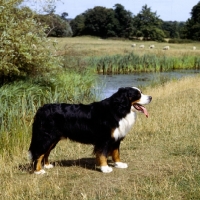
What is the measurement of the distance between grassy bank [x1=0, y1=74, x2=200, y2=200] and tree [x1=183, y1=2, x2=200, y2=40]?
6212 cm

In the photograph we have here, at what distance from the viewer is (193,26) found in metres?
69.2

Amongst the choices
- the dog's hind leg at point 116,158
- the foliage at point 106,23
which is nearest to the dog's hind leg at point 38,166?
the dog's hind leg at point 116,158

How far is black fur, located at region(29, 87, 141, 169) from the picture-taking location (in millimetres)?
5820

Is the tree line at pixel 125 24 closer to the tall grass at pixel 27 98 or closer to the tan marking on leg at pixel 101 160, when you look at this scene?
the tall grass at pixel 27 98

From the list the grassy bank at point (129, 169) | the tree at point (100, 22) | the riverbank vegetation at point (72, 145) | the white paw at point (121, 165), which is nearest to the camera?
the grassy bank at point (129, 169)

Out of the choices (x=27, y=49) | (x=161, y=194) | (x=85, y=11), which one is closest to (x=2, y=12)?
(x=27, y=49)

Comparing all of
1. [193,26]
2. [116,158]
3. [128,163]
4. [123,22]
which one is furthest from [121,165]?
[123,22]

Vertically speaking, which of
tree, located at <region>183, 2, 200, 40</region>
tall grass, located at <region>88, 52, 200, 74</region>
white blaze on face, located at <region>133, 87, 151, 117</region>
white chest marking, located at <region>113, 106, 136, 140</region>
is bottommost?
tall grass, located at <region>88, 52, 200, 74</region>

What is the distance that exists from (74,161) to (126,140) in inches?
64.6

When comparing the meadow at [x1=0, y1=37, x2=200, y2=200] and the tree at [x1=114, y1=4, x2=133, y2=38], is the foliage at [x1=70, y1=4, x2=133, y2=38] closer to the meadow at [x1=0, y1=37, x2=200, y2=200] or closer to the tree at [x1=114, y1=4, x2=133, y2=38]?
the tree at [x1=114, y1=4, x2=133, y2=38]

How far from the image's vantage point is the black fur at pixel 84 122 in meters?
5.82

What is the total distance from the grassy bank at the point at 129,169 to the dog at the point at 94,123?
1.17 feet

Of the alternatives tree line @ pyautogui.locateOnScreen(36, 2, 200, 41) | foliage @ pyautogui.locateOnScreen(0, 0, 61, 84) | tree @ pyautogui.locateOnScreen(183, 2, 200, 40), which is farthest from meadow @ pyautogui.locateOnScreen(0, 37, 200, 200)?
tree line @ pyautogui.locateOnScreen(36, 2, 200, 41)

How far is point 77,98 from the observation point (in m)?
13.4
